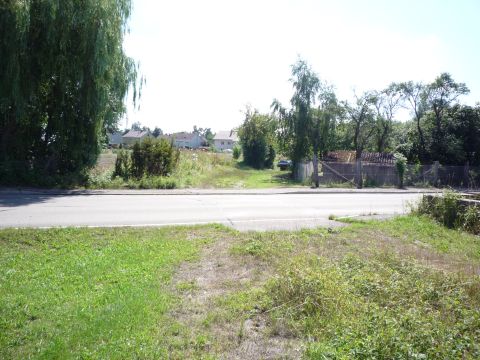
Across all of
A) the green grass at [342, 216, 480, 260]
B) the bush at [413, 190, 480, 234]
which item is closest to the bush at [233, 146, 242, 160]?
the bush at [413, 190, 480, 234]

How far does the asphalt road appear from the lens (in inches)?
398

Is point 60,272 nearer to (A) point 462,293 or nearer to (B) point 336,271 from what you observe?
(B) point 336,271

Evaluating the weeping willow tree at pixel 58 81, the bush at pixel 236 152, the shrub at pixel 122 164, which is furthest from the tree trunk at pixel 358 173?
the bush at pixel 236 152

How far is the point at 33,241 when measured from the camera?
7516 millimetres

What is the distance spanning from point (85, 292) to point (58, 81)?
52.9 feet

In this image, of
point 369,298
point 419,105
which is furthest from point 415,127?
point 369,298

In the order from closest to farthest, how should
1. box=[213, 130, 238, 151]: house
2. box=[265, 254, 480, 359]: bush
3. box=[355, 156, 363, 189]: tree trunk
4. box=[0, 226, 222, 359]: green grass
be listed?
box=[265, 254, 480, 359]: bush
box=[0, 226, 222, 359]: green grass
box=[355, 156, 363, 189]: tree trunk
box=[213, 130, 238, 151]: house

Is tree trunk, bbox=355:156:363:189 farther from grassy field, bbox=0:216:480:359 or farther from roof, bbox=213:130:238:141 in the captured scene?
roof, bbox=213:130:238:141

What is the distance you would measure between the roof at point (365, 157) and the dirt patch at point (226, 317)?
2960 centimetres

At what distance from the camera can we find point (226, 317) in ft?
15.0

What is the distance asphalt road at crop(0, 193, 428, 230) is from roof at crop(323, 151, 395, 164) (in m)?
18.7

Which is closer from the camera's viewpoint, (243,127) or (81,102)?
(81,102)

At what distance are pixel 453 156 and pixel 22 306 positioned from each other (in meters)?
36.9

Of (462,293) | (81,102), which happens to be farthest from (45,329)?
(81,102)
